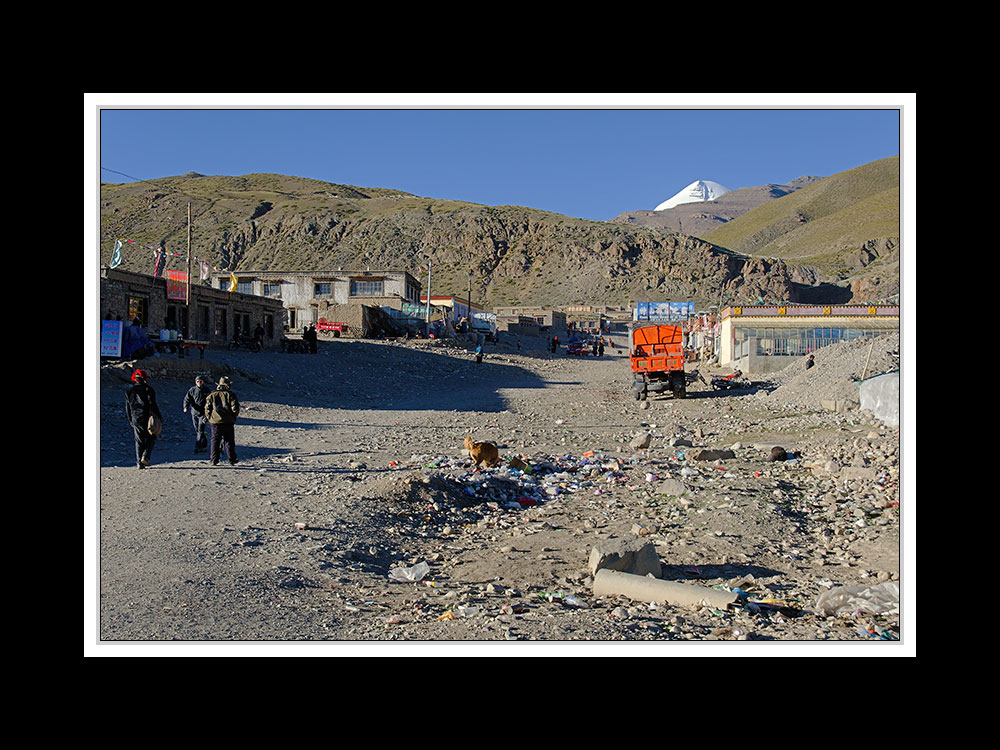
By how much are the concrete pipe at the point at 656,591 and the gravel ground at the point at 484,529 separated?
3.6 inches

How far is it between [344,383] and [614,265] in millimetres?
96281

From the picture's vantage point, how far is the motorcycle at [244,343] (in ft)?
103

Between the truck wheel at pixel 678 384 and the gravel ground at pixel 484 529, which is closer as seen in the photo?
the gravel ground at pixel 484 529

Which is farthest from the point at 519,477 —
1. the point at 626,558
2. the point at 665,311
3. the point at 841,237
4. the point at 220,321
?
the point at 841,237

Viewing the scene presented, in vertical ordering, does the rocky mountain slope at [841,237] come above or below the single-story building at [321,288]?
above

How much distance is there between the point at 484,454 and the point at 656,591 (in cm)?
573

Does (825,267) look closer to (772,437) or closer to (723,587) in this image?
(772,437)

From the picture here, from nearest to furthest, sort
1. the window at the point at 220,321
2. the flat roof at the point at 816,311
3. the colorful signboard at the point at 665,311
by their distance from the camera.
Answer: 1. the window at the point at 220,321
2. the flat roof at the point at 816,311
3. the colorful signboard at the point at 665,311

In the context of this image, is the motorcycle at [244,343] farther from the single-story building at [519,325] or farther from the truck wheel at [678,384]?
the single-story building at [519,325]

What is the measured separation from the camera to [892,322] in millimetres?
33625

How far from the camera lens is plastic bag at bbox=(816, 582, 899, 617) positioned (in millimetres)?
5031

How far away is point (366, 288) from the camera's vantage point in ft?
185

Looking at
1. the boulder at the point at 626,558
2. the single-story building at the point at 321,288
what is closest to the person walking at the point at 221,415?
the boulder at the point at 626,558
